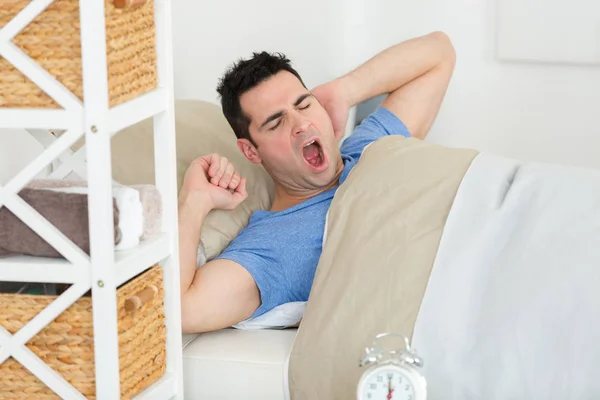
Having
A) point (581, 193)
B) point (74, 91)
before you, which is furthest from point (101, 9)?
point (581, 193)

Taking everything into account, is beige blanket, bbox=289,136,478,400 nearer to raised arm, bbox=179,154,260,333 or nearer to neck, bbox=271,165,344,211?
raised arm, bbox=179,154,260,333

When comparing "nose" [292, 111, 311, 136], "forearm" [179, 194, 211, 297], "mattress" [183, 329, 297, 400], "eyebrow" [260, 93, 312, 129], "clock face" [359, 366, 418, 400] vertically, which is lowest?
"mattress" [183, 329, 297, 400]

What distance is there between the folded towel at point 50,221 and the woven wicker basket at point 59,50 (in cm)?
15

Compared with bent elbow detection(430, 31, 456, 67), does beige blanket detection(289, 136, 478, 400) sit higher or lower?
lower

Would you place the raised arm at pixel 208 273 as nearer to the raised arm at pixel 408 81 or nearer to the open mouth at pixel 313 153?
the open mouth at pixel 313 153

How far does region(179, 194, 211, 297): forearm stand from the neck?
250 mm

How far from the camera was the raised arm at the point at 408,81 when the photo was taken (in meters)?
2.36

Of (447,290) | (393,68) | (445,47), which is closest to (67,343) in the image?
(447,290)

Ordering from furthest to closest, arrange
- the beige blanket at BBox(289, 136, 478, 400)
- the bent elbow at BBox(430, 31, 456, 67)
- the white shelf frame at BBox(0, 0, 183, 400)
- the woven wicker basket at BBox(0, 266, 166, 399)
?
the bent elbow at BBox(430, 31, 456, 67)
the beige blanket at BBox(289, 136, 478, 400)
the woven wicker basket at BBox(0, 266, 166, 399)
the white shelf frame at BBox(0, 0, 183, 400)

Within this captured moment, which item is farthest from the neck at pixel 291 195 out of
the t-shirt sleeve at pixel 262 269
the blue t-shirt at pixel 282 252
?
the t-shirt sleeve at pixel 262 269

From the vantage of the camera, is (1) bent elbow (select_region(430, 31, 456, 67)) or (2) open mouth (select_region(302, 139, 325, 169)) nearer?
(2) open mouth (select_region(302, 139, 325, 169))

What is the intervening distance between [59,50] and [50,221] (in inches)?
10.1

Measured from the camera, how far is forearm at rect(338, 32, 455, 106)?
92.7 inches

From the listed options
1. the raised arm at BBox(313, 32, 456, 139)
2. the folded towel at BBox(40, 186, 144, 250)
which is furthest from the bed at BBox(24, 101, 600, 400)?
the raised arm at BBox(313, 32, 456, 139)
